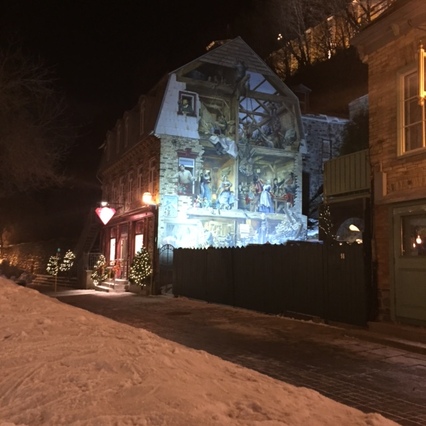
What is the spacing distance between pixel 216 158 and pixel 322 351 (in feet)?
53.2

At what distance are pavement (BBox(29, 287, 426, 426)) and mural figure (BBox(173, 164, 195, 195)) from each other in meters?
8.42

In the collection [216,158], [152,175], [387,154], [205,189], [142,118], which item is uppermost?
[142,118]

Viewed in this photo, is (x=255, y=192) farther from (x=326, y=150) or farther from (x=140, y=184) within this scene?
(x=326, y=150)

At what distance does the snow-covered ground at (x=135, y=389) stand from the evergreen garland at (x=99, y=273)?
19.3 meters

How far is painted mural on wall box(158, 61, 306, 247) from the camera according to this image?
2219cm

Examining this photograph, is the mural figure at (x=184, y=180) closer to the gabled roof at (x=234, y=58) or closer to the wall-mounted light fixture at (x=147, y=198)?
the wall-mounted light fixture at (x=147, y=198)

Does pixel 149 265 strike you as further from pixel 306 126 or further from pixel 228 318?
pixel 306 126

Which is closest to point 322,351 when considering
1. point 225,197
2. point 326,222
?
point 326,222

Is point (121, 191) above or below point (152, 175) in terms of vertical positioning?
below

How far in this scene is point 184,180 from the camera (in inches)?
878

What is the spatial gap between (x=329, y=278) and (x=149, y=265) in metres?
11.3

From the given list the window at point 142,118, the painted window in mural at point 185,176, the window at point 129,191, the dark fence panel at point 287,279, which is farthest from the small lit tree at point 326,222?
the window at point 129,191

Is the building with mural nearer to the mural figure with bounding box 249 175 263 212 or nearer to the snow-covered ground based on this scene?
the mural figure with bounding box 249 175 263 212

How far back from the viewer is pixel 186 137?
22422 mm
